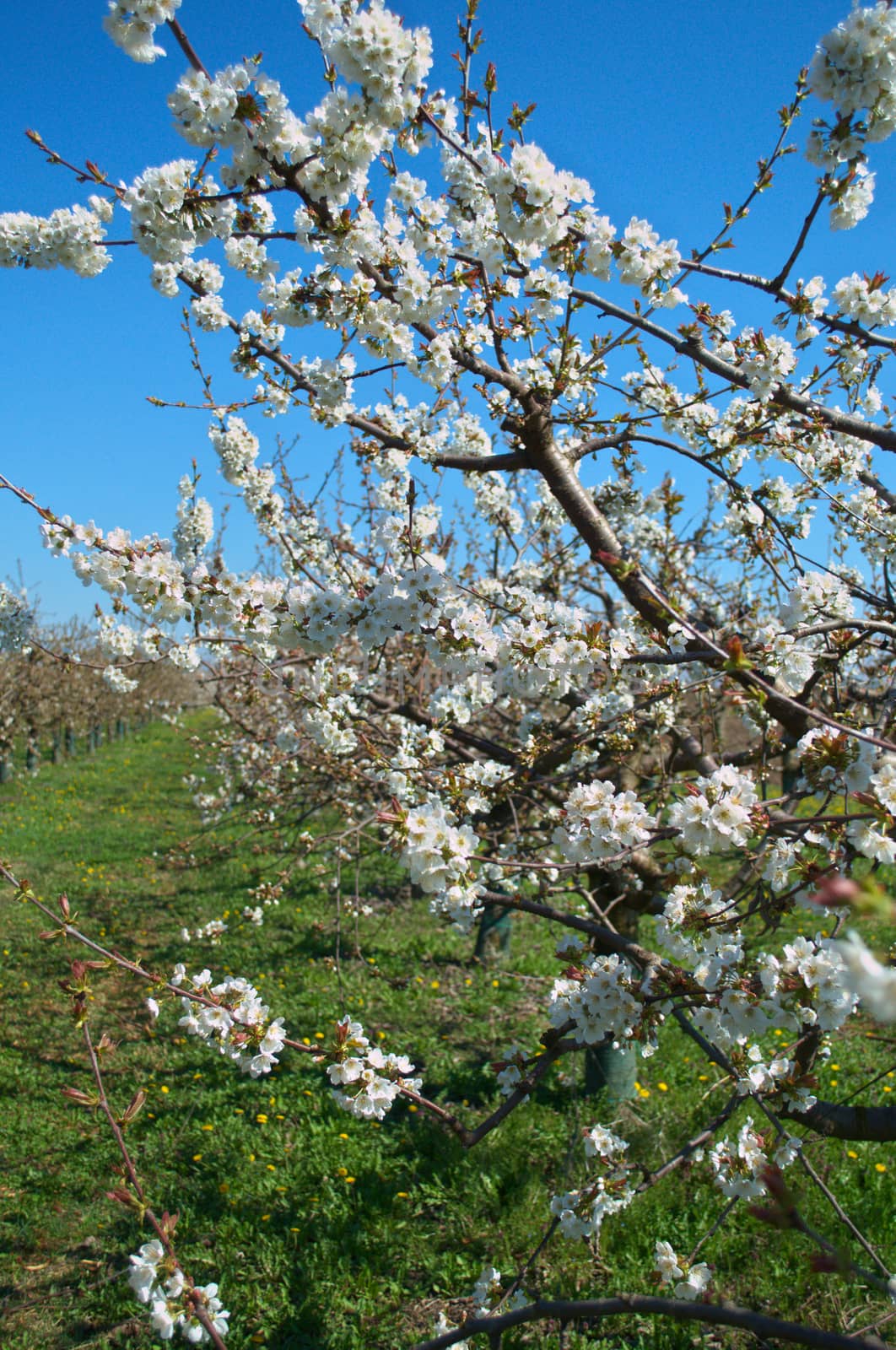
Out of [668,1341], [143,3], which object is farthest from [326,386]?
[668,1341]

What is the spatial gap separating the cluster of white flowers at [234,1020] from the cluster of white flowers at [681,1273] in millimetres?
1269

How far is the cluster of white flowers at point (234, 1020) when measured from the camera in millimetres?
2134

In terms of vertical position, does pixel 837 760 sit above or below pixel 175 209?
below

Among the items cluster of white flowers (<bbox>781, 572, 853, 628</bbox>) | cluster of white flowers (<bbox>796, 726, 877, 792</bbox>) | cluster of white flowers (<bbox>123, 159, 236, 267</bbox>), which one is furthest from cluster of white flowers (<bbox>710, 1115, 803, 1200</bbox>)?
cluster of white flowers (<bbox>123, 159, 236, 267</bbox>)

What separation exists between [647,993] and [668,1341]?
175 centimetres

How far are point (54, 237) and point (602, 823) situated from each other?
2380 millimetres

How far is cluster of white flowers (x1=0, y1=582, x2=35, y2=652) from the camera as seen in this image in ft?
13.4

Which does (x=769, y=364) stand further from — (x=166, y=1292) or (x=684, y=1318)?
(x=166, y=1292)

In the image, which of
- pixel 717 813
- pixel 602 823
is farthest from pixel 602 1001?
pixel 717 813

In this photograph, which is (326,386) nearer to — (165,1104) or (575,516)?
(575,516)

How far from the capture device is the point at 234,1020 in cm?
217

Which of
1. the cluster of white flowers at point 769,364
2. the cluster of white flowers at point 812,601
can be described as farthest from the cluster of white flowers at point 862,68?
the cluster of white flowers at point 812,601

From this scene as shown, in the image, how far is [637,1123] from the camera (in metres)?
3.92

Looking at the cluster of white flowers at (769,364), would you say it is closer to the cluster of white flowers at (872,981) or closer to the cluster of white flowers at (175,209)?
the cluster of white flowers at (175,209)
